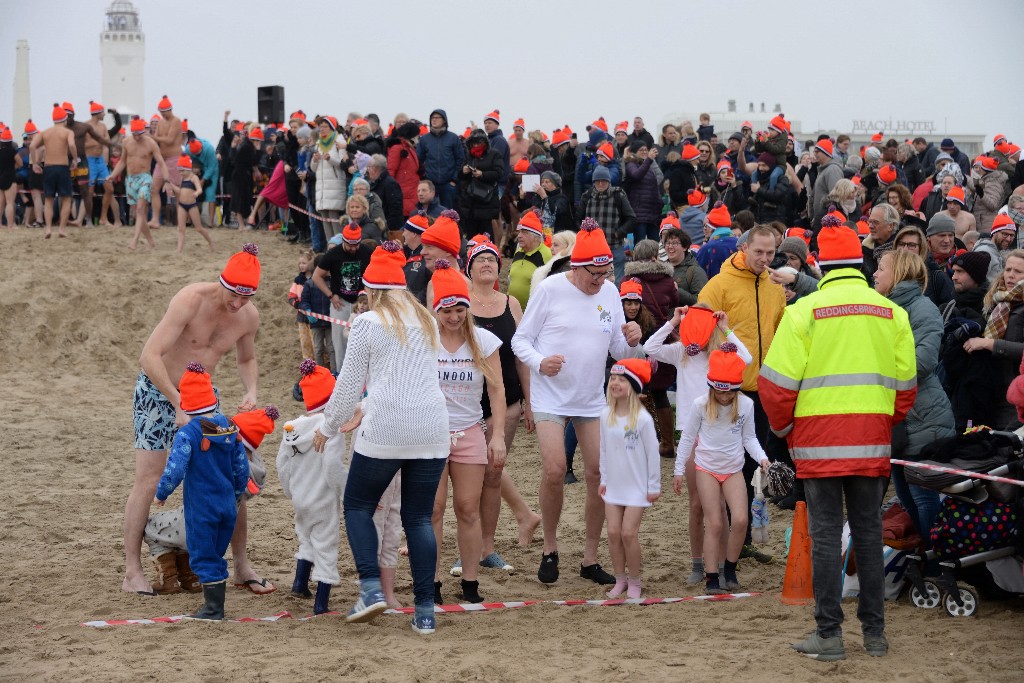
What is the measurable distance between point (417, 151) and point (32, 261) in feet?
20.3

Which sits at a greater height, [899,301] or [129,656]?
[899,301]

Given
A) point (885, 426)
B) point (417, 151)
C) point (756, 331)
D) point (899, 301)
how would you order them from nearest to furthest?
point (885, 426) < point (899, 301) < point (756, 331) < point (417, 151)

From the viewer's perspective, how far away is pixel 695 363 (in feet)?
26.2

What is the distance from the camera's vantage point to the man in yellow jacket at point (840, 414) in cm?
577

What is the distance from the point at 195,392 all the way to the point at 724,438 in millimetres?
3165

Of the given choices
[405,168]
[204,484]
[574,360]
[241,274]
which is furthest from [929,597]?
[405,168]

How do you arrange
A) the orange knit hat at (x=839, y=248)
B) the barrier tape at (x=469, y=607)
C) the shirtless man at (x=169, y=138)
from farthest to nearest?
1. the shirtless man at (x=169, y=138)
2. the barrier tape at (x=469, y=607)
3. the orange knit hat at (x=839, y=248)

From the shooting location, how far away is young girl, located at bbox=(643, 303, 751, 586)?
302 inches

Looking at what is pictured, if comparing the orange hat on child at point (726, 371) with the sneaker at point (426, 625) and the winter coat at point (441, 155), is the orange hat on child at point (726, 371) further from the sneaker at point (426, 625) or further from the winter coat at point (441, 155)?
the winter coat at point (441, 155)

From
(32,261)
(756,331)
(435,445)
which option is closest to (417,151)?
(32,261)

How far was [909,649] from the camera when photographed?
6.01 m

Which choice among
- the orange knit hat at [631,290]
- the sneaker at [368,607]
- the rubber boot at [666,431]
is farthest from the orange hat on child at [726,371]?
the rubber boot at [666,431]

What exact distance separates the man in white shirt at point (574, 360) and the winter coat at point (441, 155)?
974 cm

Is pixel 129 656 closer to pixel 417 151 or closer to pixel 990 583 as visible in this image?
pixel 990 583
